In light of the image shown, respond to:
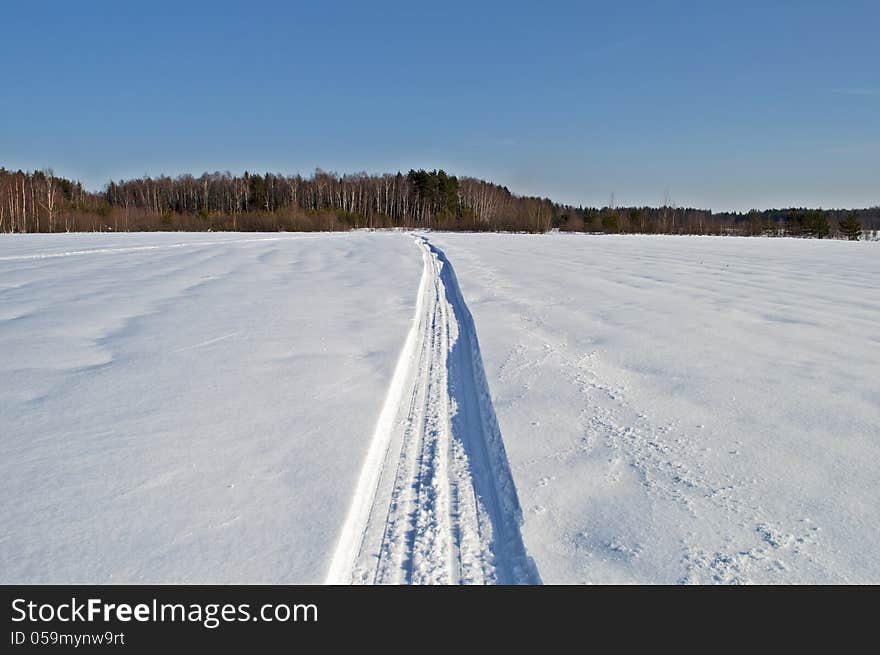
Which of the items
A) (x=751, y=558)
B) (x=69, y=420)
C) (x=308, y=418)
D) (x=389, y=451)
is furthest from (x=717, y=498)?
(x=69, y=420)

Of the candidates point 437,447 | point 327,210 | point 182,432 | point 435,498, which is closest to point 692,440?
point 437,447

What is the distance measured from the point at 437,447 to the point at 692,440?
1456mm

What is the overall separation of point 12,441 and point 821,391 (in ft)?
17.0

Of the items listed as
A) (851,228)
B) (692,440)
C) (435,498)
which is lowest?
(435,498)

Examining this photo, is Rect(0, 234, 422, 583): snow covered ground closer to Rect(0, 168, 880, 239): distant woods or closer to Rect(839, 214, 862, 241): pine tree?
Rect(0, 168, 880, 239): distant woods

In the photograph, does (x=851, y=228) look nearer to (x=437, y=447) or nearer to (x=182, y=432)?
(x=437, y=447)

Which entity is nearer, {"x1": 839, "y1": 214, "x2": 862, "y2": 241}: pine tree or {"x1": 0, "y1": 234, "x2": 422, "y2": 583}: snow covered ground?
{"x1": 0, "y1": 234, "x2": 422, "y2": 583}: snow covered ground

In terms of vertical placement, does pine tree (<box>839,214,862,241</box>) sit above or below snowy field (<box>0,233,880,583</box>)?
above

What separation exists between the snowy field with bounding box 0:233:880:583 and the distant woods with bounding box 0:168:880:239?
47.9 m

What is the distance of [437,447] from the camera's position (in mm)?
3070

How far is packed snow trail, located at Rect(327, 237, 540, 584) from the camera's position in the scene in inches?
80.0

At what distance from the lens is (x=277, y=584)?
1.88 metres

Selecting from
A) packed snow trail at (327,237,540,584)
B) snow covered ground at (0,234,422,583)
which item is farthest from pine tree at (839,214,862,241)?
packed snow trail at (327,237,540,584)
